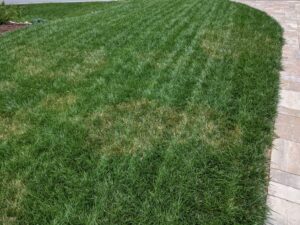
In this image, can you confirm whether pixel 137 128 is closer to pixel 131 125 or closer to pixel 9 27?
pixel 131 125

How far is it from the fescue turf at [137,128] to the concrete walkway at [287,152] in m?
0.11

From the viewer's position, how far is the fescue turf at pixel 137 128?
287 cm

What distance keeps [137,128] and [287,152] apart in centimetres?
170

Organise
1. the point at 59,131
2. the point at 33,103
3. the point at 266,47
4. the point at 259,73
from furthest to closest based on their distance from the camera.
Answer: the point at 266,47 → the point at 259,73 → the point at 33,103 → the point at 59,131

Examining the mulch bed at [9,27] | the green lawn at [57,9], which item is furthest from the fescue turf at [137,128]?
the green lawn at [57,9]

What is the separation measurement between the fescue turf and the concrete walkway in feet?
0.36

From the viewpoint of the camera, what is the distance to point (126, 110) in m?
4.41

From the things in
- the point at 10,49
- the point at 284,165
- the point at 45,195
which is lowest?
the point at 284,165

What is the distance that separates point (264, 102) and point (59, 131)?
9.00ft

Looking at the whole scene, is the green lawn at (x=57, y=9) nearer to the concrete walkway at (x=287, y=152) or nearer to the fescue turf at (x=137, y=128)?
the fescue turf at (x=137, y=128)

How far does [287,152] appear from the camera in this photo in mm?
3594

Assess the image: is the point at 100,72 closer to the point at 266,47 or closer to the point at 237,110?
the point at 237,110

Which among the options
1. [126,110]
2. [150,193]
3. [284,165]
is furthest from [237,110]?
[150,193]

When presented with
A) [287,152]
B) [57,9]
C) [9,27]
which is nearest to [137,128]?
[287,152]
